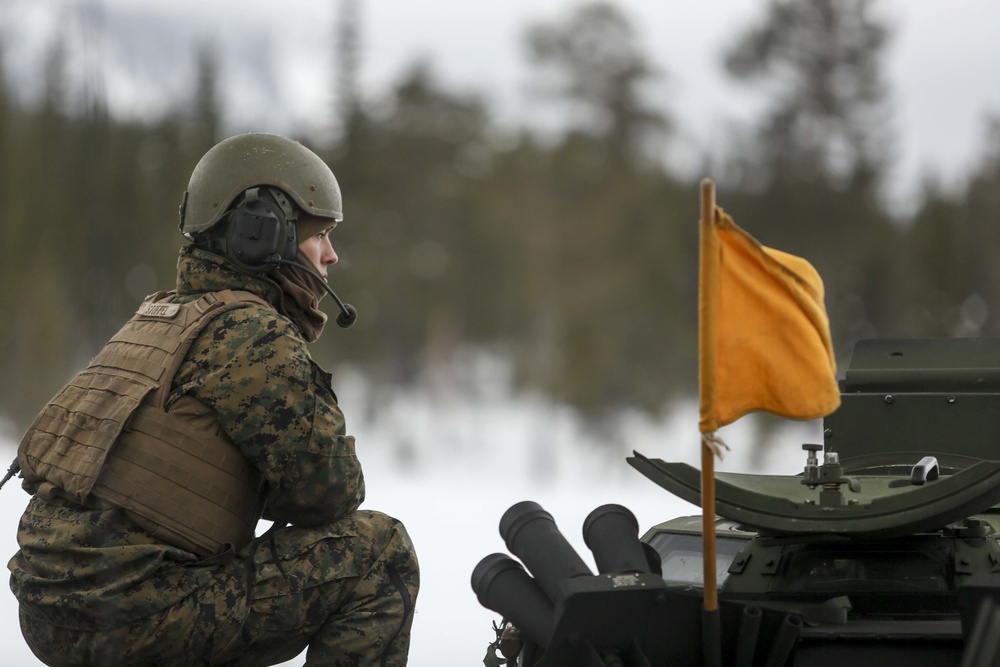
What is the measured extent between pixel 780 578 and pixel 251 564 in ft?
4.53

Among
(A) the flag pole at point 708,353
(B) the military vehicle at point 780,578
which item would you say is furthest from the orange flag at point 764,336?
(B) the military vehicle at point 780,578

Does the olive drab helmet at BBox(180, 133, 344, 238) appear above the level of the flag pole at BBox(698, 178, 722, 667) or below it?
above

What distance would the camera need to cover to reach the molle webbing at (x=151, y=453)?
131 inches

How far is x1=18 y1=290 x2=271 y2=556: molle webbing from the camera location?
3.33m

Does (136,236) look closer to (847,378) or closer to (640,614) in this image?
(847,378)

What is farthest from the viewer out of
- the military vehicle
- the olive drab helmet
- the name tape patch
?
the olive drab helmet

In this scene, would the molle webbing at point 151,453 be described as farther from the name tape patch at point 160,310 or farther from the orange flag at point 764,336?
the orange flag at point 764,336

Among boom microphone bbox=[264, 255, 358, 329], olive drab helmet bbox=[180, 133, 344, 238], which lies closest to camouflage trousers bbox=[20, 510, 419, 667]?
boom microphone bbox=[264, 255, 358, 329]

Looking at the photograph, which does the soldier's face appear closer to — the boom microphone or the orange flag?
the boom microphone

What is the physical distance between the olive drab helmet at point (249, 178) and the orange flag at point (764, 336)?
1125 millimetres

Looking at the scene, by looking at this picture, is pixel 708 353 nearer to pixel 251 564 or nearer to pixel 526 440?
pixel 251 564

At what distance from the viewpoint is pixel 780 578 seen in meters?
3.76

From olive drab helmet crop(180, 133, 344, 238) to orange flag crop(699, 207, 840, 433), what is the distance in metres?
1.12

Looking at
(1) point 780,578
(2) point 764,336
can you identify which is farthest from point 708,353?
(1) point 780,578
